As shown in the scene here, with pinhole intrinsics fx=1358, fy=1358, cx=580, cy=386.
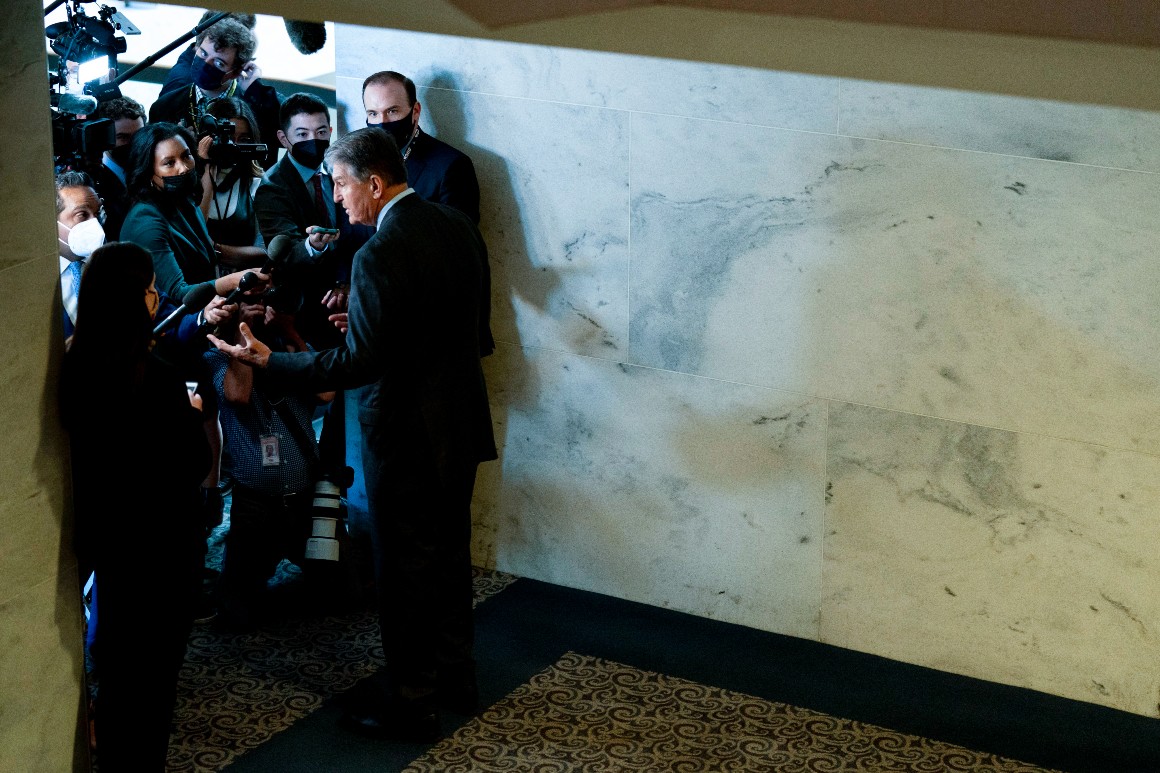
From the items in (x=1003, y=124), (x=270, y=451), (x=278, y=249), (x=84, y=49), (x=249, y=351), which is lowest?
(x=270, y=451)

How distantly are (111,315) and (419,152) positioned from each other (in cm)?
188

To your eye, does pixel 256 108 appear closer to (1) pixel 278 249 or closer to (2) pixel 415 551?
(1) pixel 278 249

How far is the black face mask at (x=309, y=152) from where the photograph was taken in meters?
5.46

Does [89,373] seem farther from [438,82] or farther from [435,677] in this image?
[438,82]

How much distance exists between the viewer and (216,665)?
474 cm

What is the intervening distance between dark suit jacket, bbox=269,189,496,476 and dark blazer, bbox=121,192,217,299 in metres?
1.01

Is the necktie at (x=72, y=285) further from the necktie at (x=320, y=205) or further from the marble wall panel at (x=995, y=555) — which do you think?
the marble wall panel at (x=995, y=555)

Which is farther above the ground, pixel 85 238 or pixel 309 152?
pixel 309 152

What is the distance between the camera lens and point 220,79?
6801 millimetres

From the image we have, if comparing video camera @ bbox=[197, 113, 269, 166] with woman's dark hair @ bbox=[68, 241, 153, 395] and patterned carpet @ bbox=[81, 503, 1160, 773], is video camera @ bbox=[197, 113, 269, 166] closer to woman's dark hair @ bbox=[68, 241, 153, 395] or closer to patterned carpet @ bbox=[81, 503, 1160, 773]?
patterned carpet @ bbox=[81, 503, 1160, 773]

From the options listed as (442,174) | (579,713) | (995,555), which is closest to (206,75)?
(442,174)

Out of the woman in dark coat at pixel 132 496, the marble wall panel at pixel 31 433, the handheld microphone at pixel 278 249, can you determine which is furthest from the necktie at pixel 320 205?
the marble wall panel at pixel 31 433

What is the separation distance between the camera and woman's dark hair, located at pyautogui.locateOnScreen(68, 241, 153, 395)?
11.4ft

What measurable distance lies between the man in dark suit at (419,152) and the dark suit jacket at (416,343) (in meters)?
0.77
